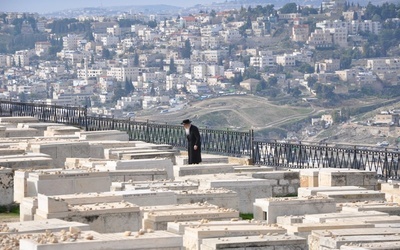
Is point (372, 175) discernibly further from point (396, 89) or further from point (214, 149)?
point (396, 89)

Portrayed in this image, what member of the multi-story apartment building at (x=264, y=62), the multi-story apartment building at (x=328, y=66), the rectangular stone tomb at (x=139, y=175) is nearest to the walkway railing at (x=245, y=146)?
the rectangular stone tomb at (x=139, y=175)

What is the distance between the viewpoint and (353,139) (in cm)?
13050

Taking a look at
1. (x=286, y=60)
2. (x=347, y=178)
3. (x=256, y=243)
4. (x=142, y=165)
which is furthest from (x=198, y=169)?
(x=286, y=60)

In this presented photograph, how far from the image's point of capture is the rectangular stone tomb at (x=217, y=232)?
10.4m

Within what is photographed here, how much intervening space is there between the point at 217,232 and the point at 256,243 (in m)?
0.51

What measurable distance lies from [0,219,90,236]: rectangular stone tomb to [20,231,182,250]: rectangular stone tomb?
1.42 ft

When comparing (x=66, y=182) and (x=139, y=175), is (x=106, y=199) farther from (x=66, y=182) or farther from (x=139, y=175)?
(x=139, y=175)

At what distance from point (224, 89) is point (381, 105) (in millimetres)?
37003

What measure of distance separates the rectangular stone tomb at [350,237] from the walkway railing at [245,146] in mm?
7432

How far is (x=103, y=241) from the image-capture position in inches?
372

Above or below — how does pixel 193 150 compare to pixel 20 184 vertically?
below

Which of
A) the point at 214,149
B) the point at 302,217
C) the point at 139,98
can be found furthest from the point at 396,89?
the point at 302,217

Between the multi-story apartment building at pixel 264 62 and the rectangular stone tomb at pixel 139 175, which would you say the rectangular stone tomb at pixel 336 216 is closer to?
the rectangular stone tomb at pixel 139 175

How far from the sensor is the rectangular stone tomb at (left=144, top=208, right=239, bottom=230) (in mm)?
11320
